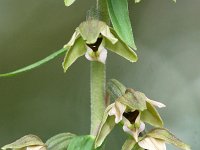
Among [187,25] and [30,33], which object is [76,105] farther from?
[187,25]

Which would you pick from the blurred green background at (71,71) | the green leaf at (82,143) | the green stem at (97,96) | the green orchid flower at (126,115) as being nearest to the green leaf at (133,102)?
the green orchid flower at (126,115)

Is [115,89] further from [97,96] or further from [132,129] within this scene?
[132,129]

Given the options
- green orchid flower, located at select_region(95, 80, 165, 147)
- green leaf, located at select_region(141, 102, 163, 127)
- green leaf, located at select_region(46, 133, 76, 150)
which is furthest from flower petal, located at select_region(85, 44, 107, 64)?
green leaf, located at select_region(46, 133, 76, 150)

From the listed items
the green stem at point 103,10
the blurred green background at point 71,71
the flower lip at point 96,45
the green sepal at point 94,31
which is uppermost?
the green stem at point 103,10

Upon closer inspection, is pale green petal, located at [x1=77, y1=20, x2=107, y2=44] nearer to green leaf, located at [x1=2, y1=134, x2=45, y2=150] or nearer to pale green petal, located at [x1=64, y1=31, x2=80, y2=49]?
pale green petal, located at [x1=64, y1=31, x2=80, y2=49]

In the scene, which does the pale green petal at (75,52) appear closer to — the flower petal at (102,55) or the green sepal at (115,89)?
the flower petal at (102,55)

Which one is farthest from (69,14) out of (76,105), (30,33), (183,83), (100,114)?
(100,114)
